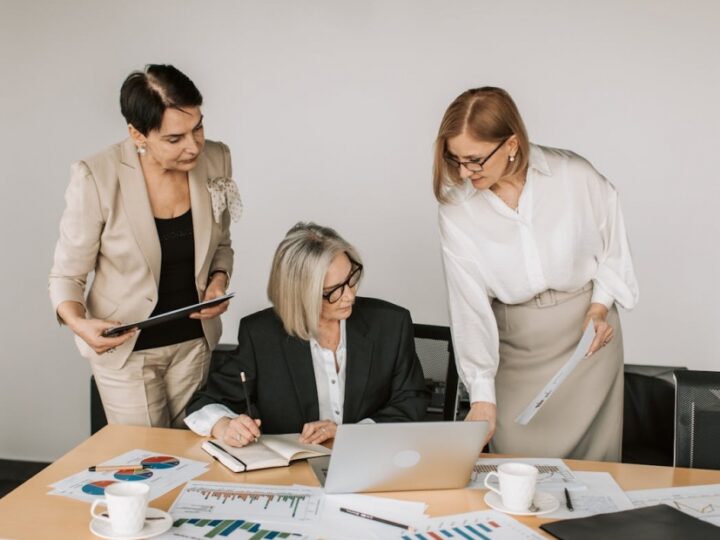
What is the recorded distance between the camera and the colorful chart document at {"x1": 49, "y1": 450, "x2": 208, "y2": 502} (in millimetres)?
1784

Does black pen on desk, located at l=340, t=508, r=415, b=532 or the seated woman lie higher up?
the seated woman

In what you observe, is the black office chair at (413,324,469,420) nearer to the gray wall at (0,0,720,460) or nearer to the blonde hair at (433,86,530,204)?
the blonde hair at (433,86,530,204)

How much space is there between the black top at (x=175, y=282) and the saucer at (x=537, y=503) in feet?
3.85

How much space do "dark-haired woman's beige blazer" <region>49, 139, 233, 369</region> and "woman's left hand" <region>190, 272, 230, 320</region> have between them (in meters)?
0.04

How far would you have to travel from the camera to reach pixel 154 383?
2.56 m

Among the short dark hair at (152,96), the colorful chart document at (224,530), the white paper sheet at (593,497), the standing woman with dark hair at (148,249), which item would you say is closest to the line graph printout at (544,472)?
the white paper sheet at (593,497)

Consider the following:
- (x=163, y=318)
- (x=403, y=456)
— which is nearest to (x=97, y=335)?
(x=163, y=318)

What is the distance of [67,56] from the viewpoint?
396cm

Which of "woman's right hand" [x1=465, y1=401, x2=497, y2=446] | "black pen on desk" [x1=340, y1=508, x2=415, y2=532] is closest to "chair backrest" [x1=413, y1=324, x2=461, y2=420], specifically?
"woman's right hand" [x1=465, y1=401, x2=497, y2=446]

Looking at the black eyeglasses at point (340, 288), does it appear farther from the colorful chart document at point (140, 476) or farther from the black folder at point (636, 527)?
the black folder at point (636, 527)

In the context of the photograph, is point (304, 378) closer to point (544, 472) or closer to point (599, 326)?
point (544, 472)

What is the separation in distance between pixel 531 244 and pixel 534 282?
112mm

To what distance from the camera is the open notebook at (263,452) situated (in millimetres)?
1944

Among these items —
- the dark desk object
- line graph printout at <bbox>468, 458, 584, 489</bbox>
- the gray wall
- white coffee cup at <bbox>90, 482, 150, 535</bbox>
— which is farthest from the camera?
the gray wall
